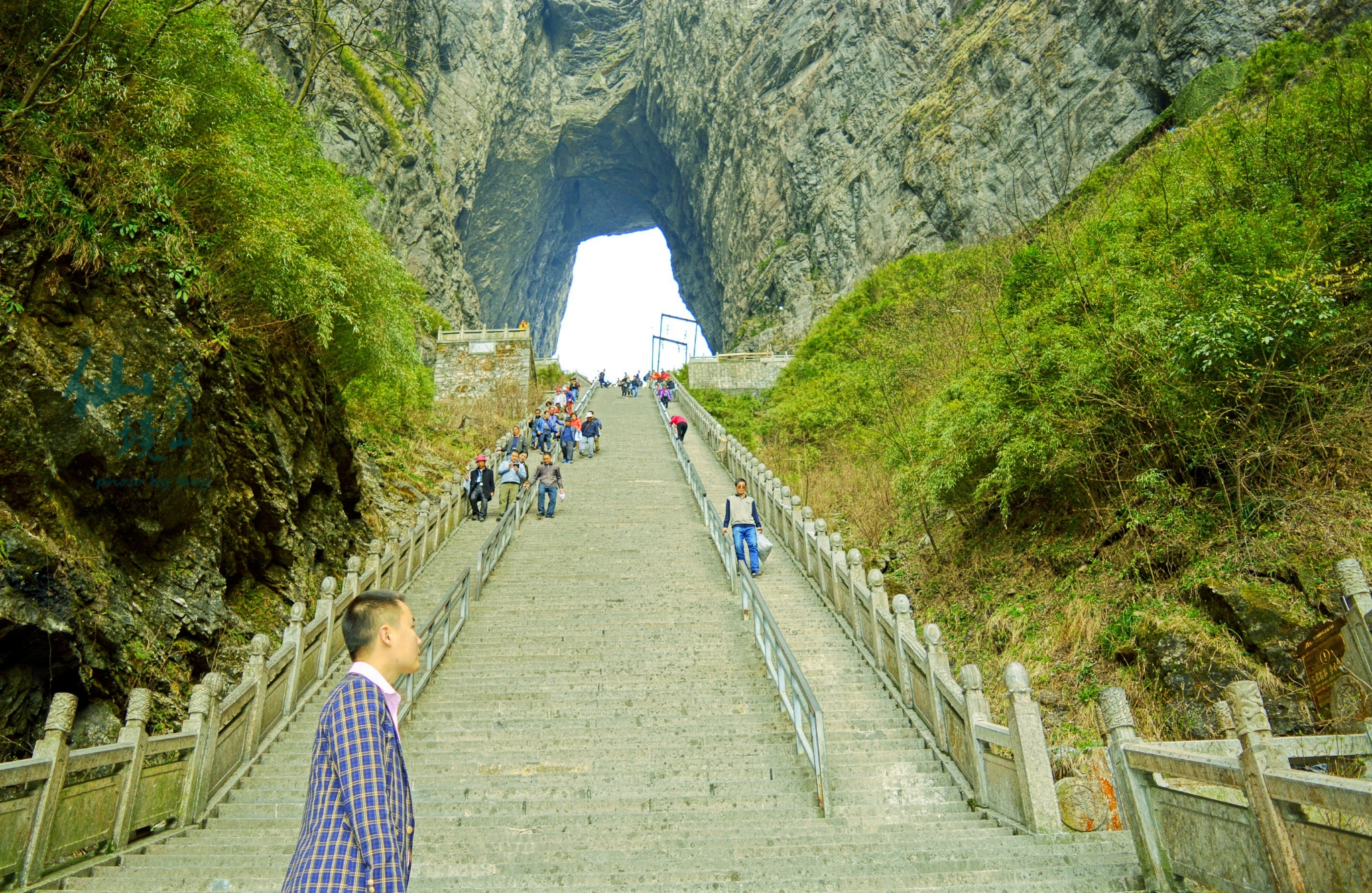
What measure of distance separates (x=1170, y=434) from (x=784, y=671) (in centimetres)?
549

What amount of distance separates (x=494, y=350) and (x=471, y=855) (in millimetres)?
33763

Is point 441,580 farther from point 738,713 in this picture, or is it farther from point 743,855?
point 743,855

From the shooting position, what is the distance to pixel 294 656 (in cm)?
805

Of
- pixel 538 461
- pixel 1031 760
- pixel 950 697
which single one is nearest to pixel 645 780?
pixel 950 697

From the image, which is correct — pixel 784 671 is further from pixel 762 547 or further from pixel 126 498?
pixel 126 498

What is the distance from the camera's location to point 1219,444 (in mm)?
8516

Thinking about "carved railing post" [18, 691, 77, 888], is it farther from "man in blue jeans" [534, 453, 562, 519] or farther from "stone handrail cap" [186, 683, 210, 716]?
"man in blue jeans" [534, 453, 562, 519]

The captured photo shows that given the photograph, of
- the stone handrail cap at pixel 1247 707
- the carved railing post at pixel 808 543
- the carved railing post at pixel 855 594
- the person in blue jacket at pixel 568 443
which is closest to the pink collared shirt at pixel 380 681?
the stone handrail cap at pixel 1247 707

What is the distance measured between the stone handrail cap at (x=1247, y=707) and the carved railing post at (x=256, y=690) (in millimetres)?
7494

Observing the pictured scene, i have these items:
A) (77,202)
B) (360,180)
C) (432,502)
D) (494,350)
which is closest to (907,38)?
(494,350)

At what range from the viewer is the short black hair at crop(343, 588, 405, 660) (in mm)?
2434

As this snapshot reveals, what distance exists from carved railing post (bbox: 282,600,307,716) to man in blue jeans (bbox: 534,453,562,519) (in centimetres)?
716

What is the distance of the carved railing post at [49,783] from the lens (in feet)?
15.5

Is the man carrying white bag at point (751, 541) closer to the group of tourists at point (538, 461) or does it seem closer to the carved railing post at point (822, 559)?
the carved railing post at point (822, 559)
